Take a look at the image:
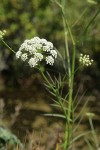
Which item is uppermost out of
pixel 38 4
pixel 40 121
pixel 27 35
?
pixel 38 4

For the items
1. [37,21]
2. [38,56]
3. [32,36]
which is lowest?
[38,56]

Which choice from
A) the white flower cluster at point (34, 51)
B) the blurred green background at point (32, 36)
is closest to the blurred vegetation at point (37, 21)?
the blurred green background at point (32, 36)

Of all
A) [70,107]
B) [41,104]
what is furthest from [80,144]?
[70,107]

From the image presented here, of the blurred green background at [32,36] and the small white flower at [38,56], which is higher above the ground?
the blurred green background at [32,36]

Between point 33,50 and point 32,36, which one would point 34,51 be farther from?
point 32,36

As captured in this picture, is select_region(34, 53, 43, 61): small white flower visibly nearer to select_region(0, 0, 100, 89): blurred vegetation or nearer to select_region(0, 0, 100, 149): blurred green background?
select_region(0, 0, 100, 149): blurred green background

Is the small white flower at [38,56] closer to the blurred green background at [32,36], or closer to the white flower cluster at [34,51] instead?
the white flower cluster at [34,51]

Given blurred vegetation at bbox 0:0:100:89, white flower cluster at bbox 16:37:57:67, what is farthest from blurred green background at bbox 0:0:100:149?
white flower cluster at bbox 16:37:57:67

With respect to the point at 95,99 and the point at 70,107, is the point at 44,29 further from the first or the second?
the point at 70,107

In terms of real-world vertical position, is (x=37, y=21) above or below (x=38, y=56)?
above

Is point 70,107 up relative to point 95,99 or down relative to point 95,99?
down

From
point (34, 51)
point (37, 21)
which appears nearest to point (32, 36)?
point (37, 21)
